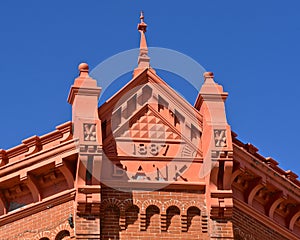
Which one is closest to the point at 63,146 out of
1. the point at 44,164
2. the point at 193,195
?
the point at 44,164

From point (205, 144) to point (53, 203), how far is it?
167 inches

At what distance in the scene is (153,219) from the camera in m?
27.5

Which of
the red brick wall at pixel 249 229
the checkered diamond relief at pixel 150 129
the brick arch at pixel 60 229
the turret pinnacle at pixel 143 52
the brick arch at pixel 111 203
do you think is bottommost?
the brick arch at pixel 60 229

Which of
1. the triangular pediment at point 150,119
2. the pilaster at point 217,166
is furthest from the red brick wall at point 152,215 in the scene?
the triangular pediment at point 150,119

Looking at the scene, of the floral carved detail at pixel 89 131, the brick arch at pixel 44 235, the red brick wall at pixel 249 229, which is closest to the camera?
the floral carved detail at pixel 89 131

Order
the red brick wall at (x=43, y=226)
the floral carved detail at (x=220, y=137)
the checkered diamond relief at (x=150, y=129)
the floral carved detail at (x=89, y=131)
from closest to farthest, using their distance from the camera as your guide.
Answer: the floral carved detail at (x=89, y=131), the red brick wall at (x=43, y=226), the floral carved detail at (x=220, y=137), the checkered diamond relief at (x=150, y=129)

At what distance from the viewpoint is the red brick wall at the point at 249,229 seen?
2819 cm

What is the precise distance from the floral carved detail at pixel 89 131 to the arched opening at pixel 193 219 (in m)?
3.14

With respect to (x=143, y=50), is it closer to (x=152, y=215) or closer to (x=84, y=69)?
(x=84, y=69)

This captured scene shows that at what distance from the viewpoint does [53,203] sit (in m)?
27.9

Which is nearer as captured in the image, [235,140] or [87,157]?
[87,157]

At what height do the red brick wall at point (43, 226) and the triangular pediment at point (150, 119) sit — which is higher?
the triangular pediment at point (150, 119)

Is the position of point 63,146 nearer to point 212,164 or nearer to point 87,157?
point 87,157

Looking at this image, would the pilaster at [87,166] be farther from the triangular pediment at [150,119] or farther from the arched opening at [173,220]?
the arched opening at [173,220]
